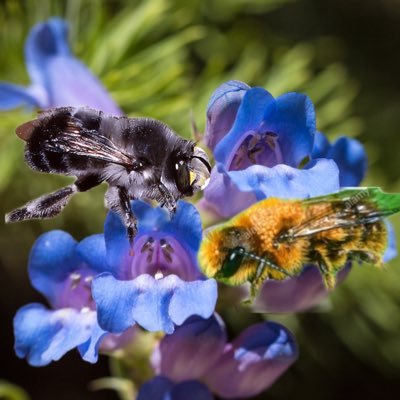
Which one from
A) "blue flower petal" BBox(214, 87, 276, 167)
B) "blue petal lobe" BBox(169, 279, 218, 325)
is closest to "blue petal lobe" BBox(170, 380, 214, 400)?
"blue petal lobe" BBox(169, 279, 218, 325)

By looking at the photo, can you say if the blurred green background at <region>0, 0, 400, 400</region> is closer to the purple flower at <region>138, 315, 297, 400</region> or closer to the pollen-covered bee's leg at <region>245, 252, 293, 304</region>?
the purple flower at <region>138, 315, 297, 400</region>

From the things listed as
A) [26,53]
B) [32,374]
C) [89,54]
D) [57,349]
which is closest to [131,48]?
[89,54]

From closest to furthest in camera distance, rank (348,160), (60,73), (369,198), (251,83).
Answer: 1. (369,198)
2. (348,160)
3. (60,73)
4. (251,83)

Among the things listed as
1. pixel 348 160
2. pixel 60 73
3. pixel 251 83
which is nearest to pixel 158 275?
pixel 348 160

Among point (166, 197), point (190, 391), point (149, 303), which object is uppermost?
point (166, 197)

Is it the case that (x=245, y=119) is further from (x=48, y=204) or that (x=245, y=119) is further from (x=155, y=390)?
(x=155, y=390)

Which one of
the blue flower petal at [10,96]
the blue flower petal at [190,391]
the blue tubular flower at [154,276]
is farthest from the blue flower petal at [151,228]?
the blue flower petal at [10,96]
